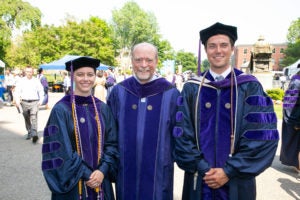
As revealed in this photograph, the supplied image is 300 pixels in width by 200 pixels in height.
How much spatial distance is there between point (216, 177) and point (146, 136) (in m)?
0.82

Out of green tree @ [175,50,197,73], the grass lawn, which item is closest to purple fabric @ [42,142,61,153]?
the grass lawn

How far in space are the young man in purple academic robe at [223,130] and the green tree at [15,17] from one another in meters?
34.6

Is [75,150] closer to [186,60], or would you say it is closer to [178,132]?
[178,132]

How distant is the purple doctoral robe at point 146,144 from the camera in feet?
9.15

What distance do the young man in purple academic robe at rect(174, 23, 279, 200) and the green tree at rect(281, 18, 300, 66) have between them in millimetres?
55764

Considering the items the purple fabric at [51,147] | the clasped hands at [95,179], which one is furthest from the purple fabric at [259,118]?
the purple fabric at [51,147]

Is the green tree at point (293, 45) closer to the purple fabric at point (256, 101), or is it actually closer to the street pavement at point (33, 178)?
the street pavement at point (33, 178)

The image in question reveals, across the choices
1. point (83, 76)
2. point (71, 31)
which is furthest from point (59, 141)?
point (71, 31)

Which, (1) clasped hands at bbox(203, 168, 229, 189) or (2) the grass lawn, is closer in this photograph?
(1) clasped hands at bbox(203, 168, 229, 189)

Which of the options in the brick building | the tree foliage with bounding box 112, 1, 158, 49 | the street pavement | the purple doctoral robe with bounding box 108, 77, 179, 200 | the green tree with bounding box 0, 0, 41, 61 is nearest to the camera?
the purple doctoral robe with bounding box 108, 77, 179, 200

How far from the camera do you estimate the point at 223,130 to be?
237 centimetres

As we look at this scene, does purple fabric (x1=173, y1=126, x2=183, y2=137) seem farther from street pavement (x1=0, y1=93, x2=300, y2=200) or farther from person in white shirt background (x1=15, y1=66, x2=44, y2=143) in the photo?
person in white shirt background (x1=15, y1=66, x2=44, y2=143)

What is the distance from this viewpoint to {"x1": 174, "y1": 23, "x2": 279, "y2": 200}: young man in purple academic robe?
7.49 ft

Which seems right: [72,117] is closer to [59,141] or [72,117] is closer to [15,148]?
[59,141]
